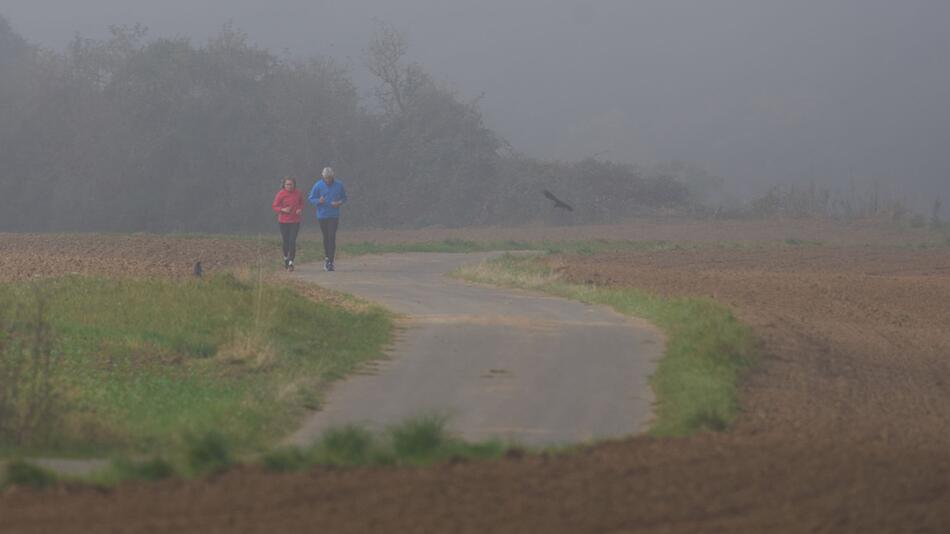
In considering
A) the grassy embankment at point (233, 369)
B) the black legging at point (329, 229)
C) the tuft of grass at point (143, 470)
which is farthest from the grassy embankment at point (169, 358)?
the black legging at point (329, 229)

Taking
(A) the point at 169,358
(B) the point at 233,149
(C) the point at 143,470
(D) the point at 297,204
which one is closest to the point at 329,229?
(D) the point at 297,204

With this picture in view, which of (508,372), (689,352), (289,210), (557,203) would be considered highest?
(557,203)

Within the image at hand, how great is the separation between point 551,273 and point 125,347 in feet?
38.1

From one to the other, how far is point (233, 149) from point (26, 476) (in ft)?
154

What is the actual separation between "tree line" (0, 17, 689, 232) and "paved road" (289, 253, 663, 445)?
3334 cm

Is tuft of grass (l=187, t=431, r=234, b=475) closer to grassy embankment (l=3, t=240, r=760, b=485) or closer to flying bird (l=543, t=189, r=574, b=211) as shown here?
grassy embankment (l=3, t=240, r=760, b=485)

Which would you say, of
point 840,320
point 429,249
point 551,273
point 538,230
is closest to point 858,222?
point 538,230

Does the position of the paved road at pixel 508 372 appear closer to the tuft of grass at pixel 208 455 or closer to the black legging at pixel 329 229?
the tuft of grass at pixel 208 455

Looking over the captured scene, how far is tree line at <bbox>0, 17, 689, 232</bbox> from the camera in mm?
53719

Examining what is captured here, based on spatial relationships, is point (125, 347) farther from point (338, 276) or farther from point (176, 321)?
point (338, 276)

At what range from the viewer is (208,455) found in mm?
9023

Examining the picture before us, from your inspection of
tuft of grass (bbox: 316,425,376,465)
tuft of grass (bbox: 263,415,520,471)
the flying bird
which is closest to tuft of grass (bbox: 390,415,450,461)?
tuft of grass (bbox: 263,415,520,471)

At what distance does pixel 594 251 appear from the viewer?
1469 inches

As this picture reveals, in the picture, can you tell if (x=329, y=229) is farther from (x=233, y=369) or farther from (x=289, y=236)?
(x=233, y=369)
